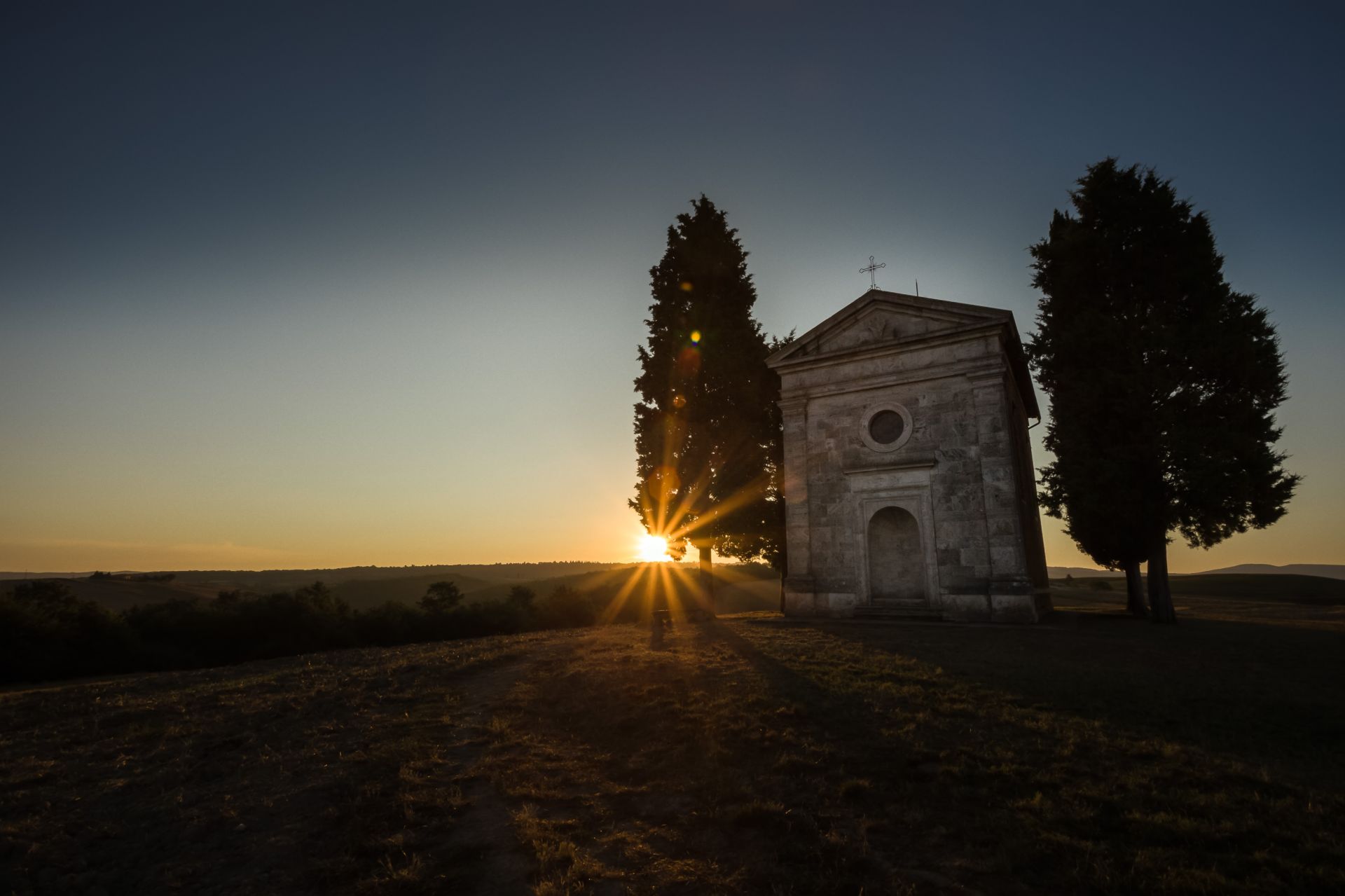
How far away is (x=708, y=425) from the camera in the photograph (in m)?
24.5

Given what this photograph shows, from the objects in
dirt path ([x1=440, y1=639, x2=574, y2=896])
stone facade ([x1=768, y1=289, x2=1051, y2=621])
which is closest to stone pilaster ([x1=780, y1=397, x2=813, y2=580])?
stone facade ([x1=768, y1=289, x2=1051, y2=621])

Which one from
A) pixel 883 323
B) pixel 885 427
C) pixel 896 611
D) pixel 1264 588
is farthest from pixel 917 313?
pixel 1264 588

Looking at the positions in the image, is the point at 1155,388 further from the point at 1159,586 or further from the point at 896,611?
the point at 896,611

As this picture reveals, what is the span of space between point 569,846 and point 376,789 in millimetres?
2463

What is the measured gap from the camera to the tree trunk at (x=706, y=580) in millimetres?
23984

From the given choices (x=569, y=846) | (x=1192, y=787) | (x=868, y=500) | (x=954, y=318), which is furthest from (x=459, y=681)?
(x=954, y=318)

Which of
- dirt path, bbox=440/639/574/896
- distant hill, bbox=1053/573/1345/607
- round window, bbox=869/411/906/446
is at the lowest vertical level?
dirt path, bbox=440/639/574/896

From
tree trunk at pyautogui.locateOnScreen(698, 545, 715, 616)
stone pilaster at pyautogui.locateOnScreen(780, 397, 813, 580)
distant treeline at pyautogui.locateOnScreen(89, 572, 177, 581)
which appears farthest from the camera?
distant treeline at pyautogui.locateOnScreen(89, 572, 177, 581)

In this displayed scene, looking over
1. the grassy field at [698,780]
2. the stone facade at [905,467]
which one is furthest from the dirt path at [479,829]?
the stone facade at [905,467]

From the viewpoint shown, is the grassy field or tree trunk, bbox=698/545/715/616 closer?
the grassy field

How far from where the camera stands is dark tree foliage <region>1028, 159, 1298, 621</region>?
17672mm

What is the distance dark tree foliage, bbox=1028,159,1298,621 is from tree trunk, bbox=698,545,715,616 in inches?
474

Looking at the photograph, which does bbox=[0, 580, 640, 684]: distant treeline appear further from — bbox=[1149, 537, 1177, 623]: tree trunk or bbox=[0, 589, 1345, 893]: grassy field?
bbox=[1149, 537, 1177, 623]: tree trunk

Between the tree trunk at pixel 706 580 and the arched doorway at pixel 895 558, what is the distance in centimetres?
640
